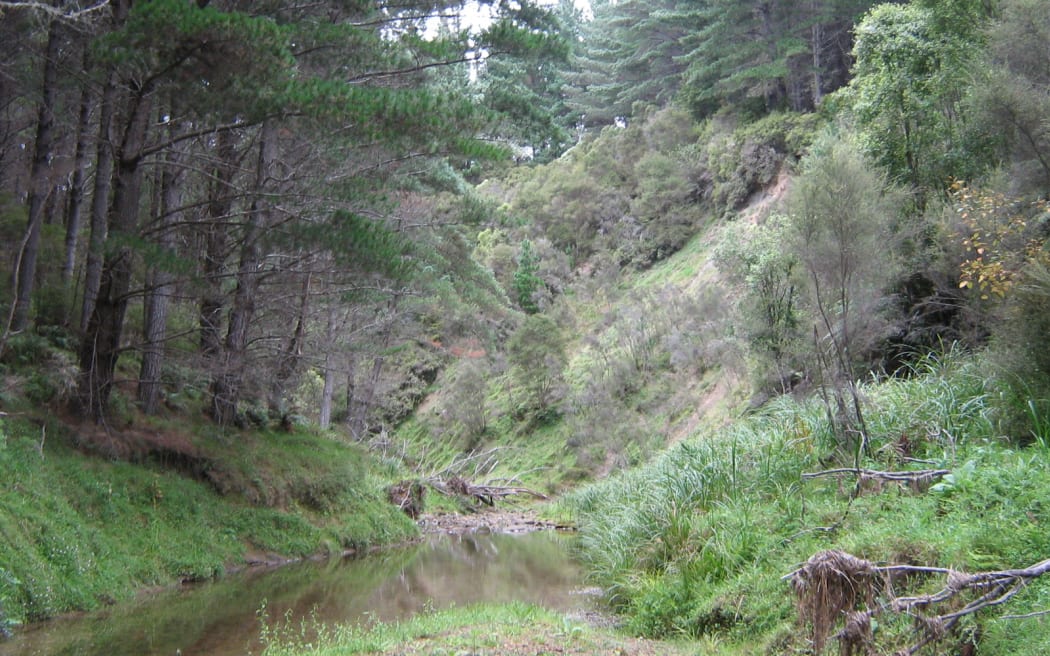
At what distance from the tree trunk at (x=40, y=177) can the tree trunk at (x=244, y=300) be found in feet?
10.2

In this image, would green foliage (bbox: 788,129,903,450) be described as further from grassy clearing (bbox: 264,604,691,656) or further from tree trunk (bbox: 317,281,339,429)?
tree trunk (bbox: 317,281,339,429)

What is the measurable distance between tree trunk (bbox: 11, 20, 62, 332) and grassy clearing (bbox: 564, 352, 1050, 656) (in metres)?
10.3

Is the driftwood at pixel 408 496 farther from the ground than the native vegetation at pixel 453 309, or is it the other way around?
the native vegetation at pixel 453 309

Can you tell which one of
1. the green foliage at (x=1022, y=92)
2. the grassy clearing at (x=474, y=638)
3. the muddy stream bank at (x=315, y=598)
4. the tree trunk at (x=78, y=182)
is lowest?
the muddy stream bank at (x=315, y=598)

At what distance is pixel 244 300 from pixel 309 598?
18.6ft

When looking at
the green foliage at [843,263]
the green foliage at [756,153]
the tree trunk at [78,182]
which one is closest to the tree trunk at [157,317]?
the tree trunk at [78,182]

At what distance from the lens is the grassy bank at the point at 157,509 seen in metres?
9.02

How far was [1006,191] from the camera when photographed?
41.5 feet

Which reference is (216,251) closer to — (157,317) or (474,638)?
(157,317)

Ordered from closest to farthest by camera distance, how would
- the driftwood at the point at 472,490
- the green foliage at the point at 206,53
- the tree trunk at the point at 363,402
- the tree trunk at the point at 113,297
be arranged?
the green foliage at the point at 206,53 → the tree trunk at the point at 113,297 → the driftwood at the point at 472,490 → the tree trunk at the point at 363,402

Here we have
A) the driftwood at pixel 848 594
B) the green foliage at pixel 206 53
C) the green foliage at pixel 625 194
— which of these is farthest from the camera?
the green foliage at pixel 625 194

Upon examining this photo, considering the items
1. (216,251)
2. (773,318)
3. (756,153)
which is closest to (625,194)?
(756,153)

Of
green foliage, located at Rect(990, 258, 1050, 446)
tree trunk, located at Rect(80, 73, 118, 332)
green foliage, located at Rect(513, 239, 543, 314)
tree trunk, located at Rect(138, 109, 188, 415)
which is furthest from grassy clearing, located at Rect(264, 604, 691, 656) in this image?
green foliage, located at Rect(513, 239, 543, 314)

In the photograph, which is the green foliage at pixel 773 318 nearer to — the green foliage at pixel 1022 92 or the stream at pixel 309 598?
the green foliage at pixel 1022 92
